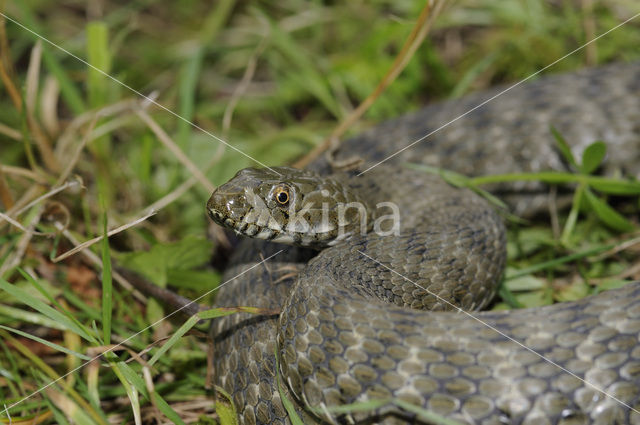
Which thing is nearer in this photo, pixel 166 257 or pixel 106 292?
pixel 106 292

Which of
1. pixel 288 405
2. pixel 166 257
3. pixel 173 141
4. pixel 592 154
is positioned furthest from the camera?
pixel 173 141

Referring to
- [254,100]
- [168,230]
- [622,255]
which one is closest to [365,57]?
[254,100]

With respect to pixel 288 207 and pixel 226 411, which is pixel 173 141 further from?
pixel 226 411

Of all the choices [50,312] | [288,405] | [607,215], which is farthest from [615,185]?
[50,312]

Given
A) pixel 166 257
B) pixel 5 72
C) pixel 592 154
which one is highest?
pixel 5 72

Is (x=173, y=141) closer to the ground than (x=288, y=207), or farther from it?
farther from it

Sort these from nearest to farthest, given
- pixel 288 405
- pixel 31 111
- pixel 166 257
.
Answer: pixel 288 405 → pixel 166 257 → pixel 31 111

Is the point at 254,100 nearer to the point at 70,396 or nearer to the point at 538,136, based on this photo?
the point at 538,136

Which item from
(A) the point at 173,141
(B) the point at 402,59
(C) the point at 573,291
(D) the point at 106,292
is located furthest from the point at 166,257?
(C) the point at 573,291
